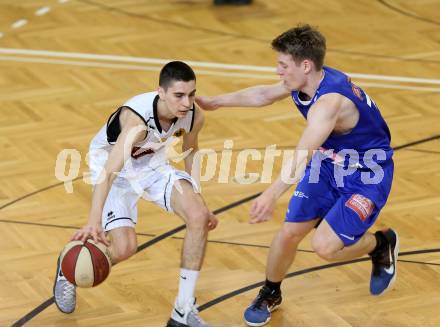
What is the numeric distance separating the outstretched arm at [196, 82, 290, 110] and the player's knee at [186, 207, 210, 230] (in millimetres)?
806

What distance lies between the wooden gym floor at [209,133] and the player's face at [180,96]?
A: 4.15 feet

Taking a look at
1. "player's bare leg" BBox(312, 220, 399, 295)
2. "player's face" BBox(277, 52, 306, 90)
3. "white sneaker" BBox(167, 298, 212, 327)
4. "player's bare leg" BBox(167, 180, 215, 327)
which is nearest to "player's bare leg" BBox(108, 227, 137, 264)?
"player's bare leg" BBox(167, 180, 215, 327)

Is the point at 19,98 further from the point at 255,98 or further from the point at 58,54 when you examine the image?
the point at 255,98

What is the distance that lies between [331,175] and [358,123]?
389mm

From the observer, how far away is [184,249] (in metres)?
6.45

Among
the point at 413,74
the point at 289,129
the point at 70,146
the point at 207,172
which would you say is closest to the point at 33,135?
the point at 70,146

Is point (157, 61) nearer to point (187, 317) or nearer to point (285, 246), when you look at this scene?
point (285, 246)

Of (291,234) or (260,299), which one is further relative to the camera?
(260,299)

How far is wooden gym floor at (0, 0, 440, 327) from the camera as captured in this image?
6848 mm

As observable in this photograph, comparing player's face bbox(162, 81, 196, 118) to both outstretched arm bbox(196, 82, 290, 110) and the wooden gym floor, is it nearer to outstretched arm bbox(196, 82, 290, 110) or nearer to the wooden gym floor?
outstretched arm bbox(196, 82, 290, 110)

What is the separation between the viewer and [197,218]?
6461 millimetres

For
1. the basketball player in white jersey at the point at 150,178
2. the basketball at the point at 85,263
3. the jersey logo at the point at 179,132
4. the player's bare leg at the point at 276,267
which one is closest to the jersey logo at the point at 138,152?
the basketball player in white jersey at the point at 150,178

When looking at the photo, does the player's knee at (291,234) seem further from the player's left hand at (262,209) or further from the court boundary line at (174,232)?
the player's left hand at (262,209)

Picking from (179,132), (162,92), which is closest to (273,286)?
(179,132)
